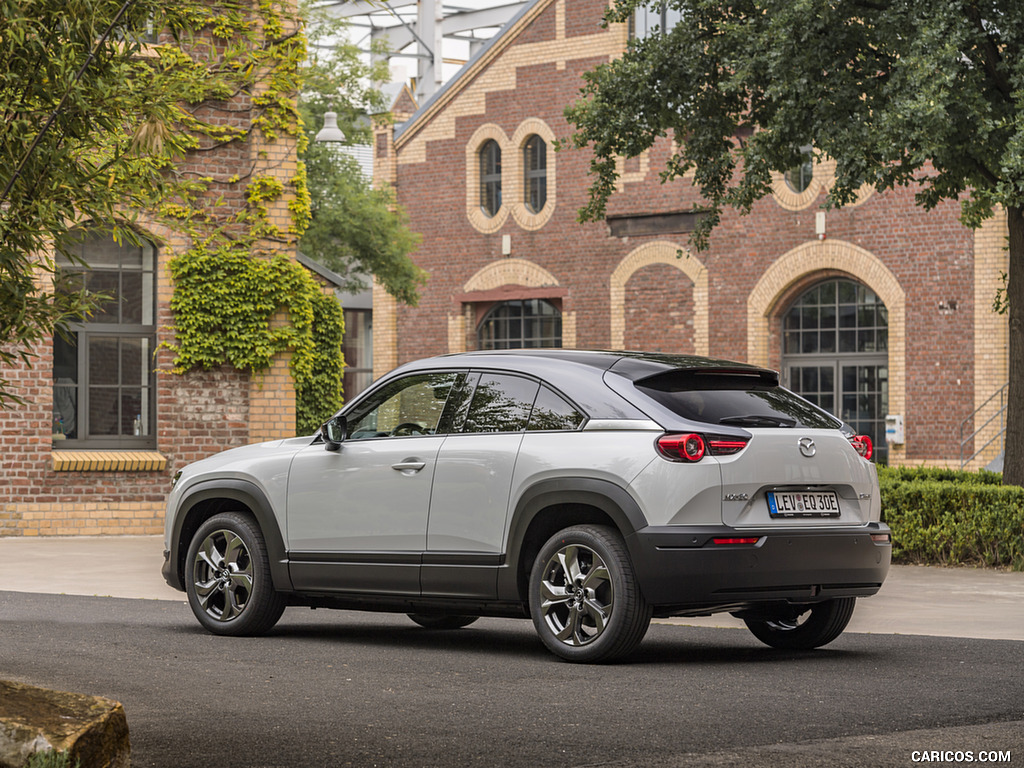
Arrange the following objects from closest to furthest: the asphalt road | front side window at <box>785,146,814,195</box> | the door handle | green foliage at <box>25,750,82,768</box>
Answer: green foliage at <box>25,750,82,768</box>
the asphalt road
the door handle
front side window at <box>785,146,814,195</box>

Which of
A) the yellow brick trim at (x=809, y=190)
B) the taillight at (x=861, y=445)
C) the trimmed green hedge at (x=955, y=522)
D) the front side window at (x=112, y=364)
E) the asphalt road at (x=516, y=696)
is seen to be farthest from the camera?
the yellow brick trim at (x=809, y=190)

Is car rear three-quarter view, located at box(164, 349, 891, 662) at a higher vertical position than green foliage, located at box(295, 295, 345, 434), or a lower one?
lower

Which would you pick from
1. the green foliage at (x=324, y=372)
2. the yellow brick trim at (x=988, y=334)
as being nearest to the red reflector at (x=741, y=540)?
the green foliage at (x=324, y=372)

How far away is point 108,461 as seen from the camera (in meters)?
17.0

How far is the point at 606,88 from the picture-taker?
693 inches

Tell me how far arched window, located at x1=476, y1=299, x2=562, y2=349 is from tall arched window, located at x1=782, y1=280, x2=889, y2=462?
209 inches

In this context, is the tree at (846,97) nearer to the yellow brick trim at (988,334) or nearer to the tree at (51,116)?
the yellow brick trim at (988,334)

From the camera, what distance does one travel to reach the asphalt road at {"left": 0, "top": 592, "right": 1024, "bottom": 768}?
536 centimetres

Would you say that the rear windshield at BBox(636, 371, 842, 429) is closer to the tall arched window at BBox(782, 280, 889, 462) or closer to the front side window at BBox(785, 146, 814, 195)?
the tall arched window at BBox(782, 280, 889, 462)

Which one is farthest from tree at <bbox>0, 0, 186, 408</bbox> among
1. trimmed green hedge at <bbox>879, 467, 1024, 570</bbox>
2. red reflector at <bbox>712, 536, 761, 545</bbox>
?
trimmed green hedge at <bbox>879, 467, 1024, 570</bbox>

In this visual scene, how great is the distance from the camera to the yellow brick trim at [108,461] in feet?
55.3

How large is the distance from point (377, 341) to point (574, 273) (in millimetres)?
5403

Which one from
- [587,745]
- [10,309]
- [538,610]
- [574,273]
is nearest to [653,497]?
[538,610]

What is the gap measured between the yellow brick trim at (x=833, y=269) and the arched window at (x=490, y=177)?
6.55 meters
